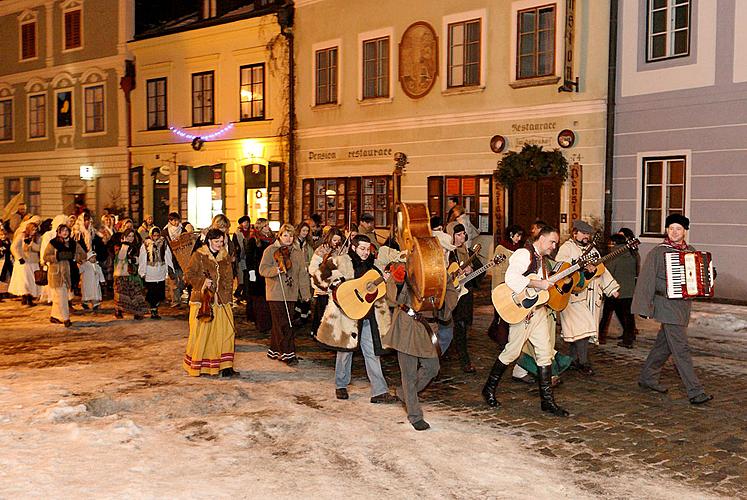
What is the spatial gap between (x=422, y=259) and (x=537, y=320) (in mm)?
1537

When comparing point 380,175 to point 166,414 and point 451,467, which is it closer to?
point 166,414

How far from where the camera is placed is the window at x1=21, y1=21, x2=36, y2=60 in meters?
30.7

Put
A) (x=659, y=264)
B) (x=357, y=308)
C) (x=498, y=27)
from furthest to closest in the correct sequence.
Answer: (x=498, y=27) → (x=659, y=264) → (x=357, y=308)

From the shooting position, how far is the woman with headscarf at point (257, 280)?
11656 millimetres

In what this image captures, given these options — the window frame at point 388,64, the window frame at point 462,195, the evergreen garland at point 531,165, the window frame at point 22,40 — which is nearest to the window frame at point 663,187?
the evergreen garland at point 531,165

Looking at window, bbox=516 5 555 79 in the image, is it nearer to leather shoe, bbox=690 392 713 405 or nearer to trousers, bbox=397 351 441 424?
leather shoe, bbox=690 392 713 405

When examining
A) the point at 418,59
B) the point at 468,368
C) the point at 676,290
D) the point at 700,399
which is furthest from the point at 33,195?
the point at 700,399

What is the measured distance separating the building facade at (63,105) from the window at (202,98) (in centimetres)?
374

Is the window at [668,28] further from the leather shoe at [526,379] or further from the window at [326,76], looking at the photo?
the leather shoe at [526,379]

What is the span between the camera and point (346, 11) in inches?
805

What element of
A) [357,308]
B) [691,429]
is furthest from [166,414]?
[691,429]

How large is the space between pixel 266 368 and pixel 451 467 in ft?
12.8

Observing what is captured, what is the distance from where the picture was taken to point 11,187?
3178cm

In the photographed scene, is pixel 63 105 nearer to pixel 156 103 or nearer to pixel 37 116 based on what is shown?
pixel 37 116
